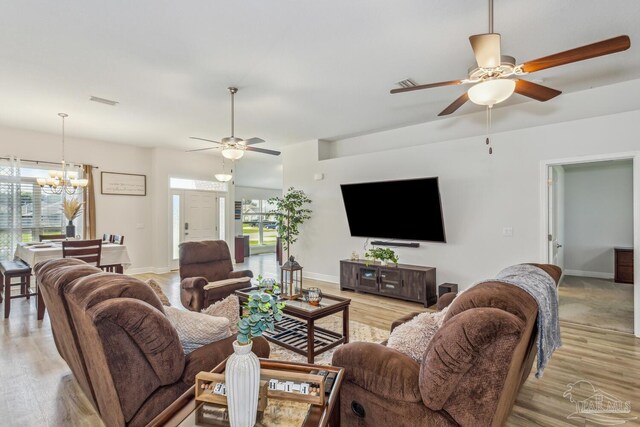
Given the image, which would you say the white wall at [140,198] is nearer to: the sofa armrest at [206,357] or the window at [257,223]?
the window at [257,223]

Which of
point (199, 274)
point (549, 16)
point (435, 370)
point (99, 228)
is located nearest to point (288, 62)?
point (549, 16)

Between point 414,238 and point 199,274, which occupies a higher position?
point 414,238

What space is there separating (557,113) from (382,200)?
2.70 m

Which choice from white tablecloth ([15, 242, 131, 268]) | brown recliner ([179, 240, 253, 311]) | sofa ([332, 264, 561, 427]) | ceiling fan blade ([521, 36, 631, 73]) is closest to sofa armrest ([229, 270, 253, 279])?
brown recliner ([179, 240, 253, 311])

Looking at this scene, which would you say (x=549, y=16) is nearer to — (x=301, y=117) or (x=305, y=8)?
(x=305, y=8)

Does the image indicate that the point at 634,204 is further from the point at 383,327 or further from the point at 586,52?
the point at 383,327

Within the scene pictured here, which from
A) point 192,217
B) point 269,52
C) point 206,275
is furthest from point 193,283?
point 192,217

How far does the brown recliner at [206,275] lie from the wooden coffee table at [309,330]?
44cm

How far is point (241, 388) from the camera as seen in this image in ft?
4.03

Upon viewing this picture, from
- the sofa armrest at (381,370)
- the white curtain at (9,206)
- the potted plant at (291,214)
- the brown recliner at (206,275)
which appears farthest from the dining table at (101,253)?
the sofa armrest at (381,370)

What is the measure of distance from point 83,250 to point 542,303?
5359 millimetres

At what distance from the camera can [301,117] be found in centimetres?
532

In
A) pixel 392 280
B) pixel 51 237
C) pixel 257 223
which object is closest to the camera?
pixel 392 280

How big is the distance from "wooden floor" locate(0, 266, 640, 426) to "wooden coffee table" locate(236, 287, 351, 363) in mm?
879
